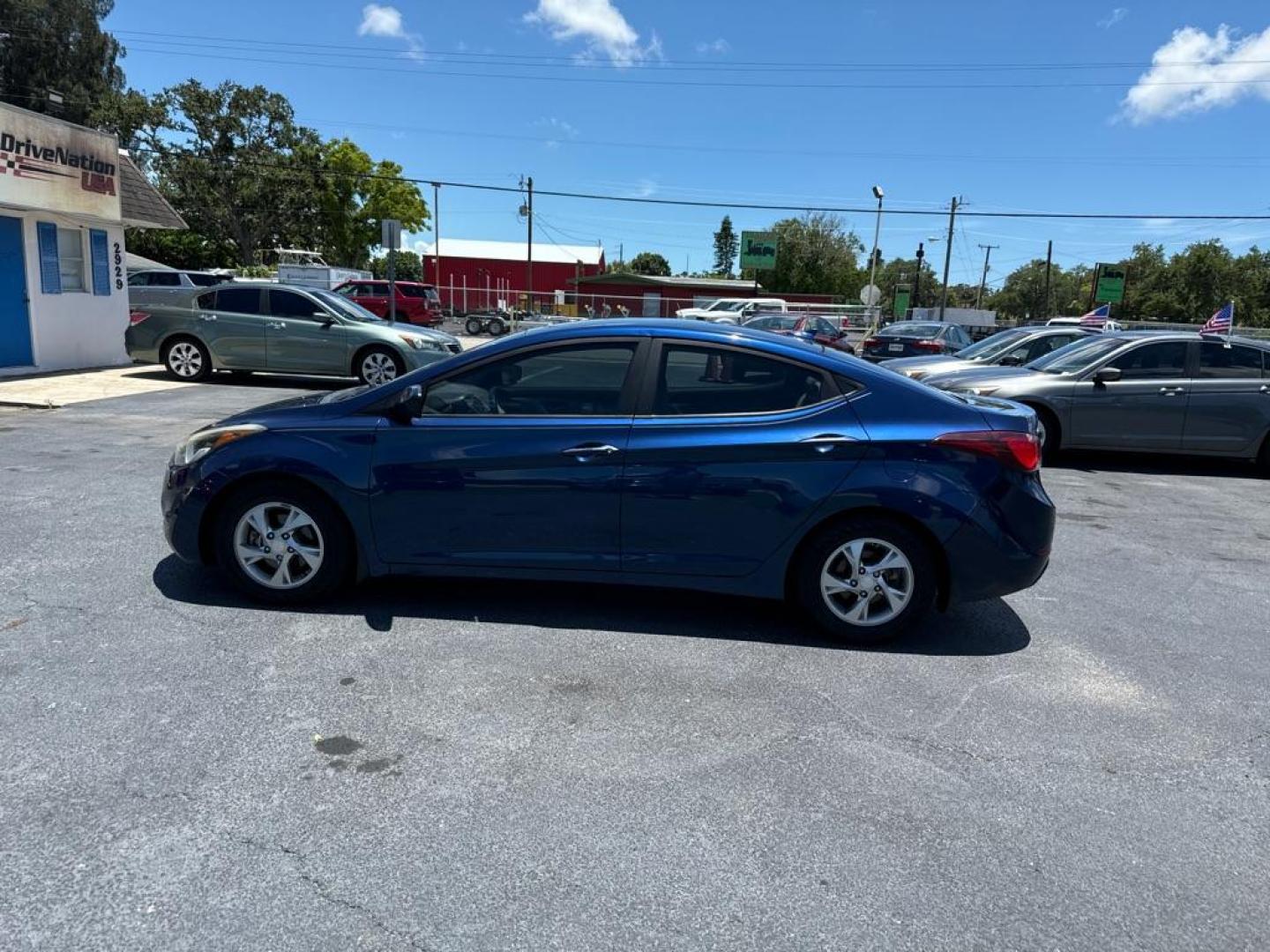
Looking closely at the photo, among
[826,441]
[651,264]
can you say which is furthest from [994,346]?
[651,264]

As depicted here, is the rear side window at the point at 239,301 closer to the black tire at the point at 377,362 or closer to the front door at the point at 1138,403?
the black tire at the point at 377,362

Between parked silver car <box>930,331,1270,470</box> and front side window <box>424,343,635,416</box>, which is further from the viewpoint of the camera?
parked silver car <box>930,331,1270,470</box>

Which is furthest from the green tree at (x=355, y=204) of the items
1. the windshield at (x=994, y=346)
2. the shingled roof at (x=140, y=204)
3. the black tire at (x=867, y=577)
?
the black tire at (x=867, y=577)

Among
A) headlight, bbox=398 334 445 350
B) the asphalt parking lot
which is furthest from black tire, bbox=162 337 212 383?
the asphalt parking lot

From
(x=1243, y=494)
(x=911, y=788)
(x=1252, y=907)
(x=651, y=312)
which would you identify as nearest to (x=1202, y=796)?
(x=1252, y=907)

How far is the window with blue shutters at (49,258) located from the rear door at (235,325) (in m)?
2.63

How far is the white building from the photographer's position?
1313cm

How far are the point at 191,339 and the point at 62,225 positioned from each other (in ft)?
10.9

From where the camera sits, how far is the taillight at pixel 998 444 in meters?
4.13

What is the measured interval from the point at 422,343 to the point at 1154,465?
34.4 feet

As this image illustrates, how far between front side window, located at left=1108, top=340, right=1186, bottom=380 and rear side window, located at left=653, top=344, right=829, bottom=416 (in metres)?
6.83

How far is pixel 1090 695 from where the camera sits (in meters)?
3.86

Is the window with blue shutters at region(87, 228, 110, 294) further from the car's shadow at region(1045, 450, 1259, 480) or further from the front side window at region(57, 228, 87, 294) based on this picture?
the car's shadow at region(1045, 450, 1259, 480)

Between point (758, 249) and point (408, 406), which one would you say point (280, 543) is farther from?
point (758, 249)
